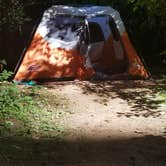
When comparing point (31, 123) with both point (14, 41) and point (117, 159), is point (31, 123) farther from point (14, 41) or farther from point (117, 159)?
point (14, 41)

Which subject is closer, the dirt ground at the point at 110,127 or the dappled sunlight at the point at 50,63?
the dirt ground at the point at 110,127

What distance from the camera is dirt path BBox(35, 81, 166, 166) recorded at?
5.19 m

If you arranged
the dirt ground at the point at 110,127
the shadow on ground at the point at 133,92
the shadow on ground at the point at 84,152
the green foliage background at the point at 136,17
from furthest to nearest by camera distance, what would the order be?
1. the green foliage background at the point at 136,17
2. the shadow on ground at the point at 133,92
3. the dirt ground at the point at 110,127
4. the shadow on ground at the point at 84,152

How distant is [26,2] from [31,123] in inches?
154

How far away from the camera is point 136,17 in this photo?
11320mm

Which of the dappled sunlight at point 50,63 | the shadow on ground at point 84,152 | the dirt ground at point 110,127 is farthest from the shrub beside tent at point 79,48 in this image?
the shadow on ground at point 84,152

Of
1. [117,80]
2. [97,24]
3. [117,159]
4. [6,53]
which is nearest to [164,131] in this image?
[117,159]

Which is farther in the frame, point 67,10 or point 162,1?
point 67,10

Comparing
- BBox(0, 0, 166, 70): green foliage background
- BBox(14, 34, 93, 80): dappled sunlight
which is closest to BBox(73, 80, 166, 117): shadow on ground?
BBox(14, 34, 93, 80): dappled sunlight

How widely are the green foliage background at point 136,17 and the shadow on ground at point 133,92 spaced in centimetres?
71

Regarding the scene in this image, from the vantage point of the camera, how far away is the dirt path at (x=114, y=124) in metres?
5.19

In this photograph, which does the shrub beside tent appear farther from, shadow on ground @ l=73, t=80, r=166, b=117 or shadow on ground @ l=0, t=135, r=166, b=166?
shadow on ground @ l=0, t=135, r=166, b=166

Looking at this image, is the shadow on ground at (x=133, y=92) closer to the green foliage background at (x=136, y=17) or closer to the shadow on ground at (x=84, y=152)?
the green foliage background at (x=136, y=17)

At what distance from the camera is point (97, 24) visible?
980 cm
